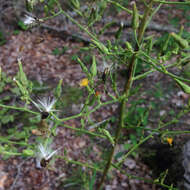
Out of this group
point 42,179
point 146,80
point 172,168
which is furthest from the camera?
point 146,80

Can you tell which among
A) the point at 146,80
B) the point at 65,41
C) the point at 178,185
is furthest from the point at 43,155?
the point at 65,41

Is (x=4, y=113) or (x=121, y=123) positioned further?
(x=4, y=113)

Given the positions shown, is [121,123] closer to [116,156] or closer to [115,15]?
[116,156]

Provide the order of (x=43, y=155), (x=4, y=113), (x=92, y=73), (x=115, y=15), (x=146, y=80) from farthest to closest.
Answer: (x=115, y=15)
(x=146, y=80)
(x=4, y=113)
(x=43, y=155)
(x=92, y=73)

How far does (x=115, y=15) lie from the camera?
246 inches

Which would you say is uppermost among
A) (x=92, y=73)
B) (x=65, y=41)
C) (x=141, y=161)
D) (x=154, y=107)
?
(x=92, y=73)

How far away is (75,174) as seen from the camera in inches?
120

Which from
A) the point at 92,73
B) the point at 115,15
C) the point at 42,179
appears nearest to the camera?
the point at 92,73

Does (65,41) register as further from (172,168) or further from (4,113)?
(172,168)

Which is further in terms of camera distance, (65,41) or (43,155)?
(65,41)

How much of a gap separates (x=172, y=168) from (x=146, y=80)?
76.1 inches

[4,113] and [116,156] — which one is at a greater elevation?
[4,113]

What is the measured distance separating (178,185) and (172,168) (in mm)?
235

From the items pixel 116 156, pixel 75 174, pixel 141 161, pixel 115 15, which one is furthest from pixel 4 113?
pixel 115 15
